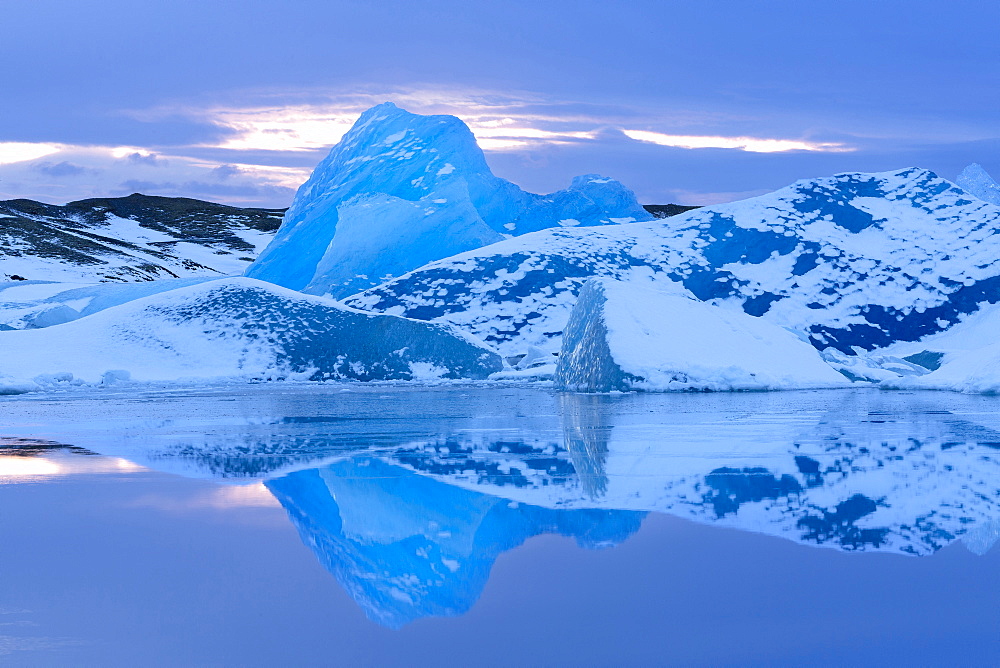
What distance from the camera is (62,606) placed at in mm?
Result: 2688

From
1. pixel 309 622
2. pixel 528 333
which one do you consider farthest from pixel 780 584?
pixel 528 333

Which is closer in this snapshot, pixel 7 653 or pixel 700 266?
pixel 7 653

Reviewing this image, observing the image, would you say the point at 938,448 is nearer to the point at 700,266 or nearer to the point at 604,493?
the point at 604,493

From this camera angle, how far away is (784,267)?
27172mm

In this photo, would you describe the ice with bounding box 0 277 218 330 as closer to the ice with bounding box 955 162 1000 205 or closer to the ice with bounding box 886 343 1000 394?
the ice with bounding box 886 343 1000 394

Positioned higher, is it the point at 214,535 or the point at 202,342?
the point at 214,535

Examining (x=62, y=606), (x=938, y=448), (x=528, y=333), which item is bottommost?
(x=528, y=333)

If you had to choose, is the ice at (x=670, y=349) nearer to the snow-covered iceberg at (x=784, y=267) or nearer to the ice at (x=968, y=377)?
the ice at (x=968, y=377)

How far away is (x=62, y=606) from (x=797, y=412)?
7.66 metres

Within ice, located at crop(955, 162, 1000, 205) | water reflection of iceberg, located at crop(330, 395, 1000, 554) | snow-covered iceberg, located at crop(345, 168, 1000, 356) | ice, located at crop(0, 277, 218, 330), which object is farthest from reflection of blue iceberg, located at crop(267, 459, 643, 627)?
ice, located at crop(955, 162, 1000, 205)

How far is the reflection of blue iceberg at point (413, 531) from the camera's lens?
2.80 metres

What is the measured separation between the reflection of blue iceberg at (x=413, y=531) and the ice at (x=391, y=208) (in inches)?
1015

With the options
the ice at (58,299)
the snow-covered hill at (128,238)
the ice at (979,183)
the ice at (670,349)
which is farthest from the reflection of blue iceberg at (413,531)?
the snow-covered hill at (128,238)

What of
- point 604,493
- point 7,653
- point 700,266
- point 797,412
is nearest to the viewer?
point 7,653
